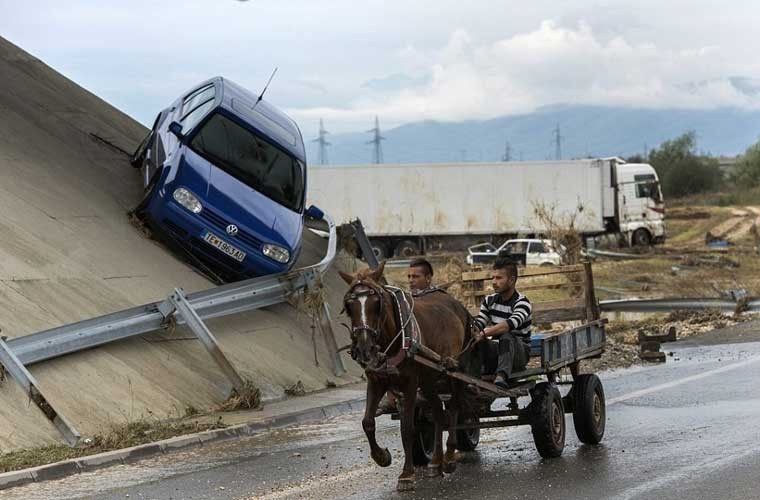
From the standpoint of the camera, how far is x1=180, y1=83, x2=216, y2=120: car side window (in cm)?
2053

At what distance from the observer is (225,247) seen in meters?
17.7

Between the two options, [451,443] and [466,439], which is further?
[466,439]

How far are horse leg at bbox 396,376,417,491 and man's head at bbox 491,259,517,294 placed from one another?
1896mm

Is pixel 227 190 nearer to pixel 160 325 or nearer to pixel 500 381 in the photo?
pixel 160 325

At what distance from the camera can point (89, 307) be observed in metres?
15.2

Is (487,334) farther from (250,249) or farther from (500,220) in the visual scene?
(500,220)

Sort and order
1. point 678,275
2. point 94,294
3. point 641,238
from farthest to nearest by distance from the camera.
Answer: point 641,238
point 678,275
point 94,294

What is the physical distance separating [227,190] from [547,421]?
8913 millimetres

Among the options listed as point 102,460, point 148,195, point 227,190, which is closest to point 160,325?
point 227,190

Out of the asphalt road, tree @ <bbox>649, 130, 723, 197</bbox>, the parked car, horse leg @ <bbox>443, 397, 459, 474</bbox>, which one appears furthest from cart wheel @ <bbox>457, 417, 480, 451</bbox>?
tree @ <bbox>649, 130, 723, 197</bbox>

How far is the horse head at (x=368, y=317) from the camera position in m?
8.40

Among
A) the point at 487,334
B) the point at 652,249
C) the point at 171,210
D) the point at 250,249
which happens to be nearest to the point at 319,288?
the point at 250,249

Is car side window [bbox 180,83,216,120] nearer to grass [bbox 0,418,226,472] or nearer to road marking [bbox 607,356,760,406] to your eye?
grass [bbox 0,418,226,472]

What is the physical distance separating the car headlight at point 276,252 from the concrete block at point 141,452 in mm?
6245
